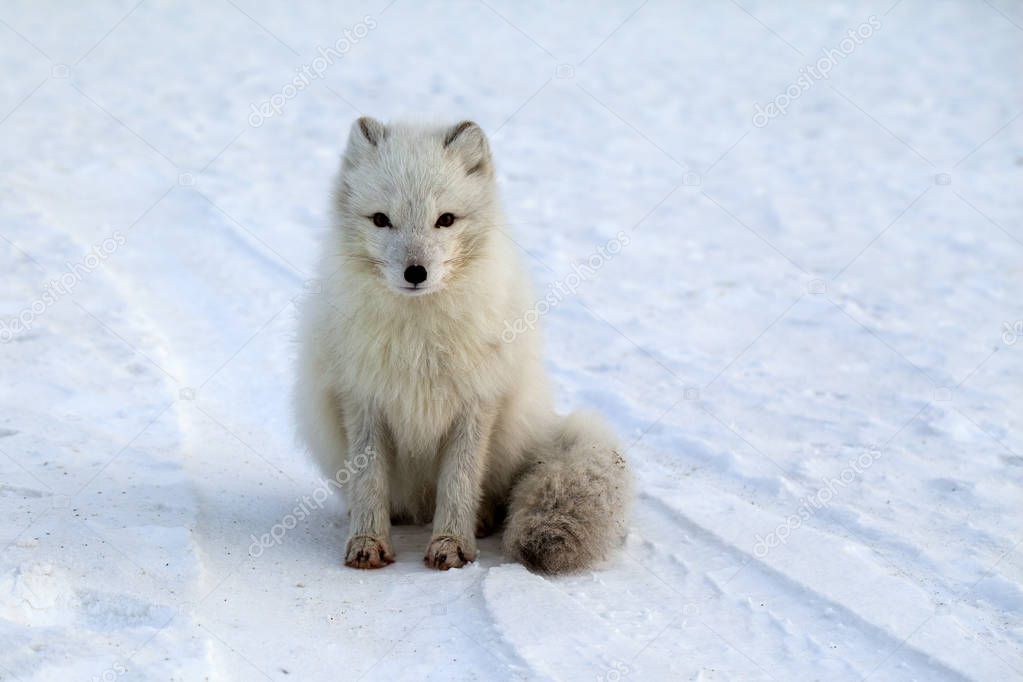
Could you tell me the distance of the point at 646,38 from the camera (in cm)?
1233

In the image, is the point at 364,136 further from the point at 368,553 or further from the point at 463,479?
the point at 368,553

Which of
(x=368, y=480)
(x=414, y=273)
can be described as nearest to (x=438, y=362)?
(x=414, y=273)

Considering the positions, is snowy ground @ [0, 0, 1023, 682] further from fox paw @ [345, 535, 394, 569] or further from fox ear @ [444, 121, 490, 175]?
fox ear @ [444, 121, 490, 175]

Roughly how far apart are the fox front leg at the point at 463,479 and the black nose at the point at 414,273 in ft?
2.12

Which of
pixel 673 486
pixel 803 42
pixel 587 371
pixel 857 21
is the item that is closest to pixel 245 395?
pixel 587 371

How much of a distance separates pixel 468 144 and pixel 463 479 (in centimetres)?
129

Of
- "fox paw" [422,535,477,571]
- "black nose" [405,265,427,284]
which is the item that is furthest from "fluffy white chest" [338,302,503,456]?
"fox paw" [422,535,477,571]

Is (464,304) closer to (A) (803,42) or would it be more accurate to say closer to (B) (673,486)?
(B) (673,486)

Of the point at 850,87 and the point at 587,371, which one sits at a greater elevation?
the point at 850,87

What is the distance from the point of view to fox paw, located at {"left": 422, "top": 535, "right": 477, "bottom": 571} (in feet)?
13.7

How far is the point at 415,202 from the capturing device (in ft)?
13.3

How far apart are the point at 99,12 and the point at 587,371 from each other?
8837 millimetres

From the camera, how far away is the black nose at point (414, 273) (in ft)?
12.9

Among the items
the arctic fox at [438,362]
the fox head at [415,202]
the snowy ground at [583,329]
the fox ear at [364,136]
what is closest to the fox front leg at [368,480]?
the arctic fox at [438,362]
